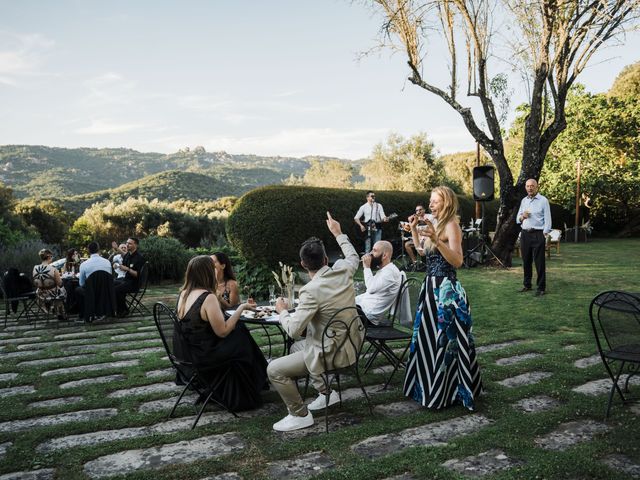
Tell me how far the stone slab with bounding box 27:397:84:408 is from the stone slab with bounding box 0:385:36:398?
1.14 ft

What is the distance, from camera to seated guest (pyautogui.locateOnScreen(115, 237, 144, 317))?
8.28 m

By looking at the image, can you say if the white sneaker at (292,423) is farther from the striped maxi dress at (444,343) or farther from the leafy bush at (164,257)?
the leafy bush at (164,257)

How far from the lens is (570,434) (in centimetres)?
297

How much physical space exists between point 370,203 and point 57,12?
31.1ft

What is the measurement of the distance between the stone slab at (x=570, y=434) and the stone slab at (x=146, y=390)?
288cm

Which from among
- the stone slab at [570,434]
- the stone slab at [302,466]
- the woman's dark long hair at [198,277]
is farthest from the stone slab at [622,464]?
the woman's dark long hair at [198,277]

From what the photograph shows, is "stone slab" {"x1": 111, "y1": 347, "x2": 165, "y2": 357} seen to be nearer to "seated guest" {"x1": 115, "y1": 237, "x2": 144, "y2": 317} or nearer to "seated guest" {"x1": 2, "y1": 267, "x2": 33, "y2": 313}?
"seated guest" {"x1": 115, "y1": 237, "x2": 144, "y2": 317}

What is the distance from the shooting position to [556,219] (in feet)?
72.8

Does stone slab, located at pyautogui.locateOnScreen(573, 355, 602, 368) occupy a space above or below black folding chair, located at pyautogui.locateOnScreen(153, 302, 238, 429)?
below

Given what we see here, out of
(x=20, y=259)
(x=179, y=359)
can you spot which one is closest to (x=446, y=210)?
(x=179, y=359)

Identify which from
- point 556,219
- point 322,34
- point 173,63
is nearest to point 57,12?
point 173,63

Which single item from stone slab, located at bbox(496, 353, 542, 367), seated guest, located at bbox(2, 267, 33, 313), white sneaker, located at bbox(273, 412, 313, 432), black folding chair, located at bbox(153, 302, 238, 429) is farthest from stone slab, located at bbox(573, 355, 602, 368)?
seated guest, located at bbox(2, 267, 33, 313)

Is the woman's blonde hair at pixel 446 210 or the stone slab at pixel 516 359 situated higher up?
the woman's blonde hair at pixel 446 210

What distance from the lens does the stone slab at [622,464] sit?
248cm
